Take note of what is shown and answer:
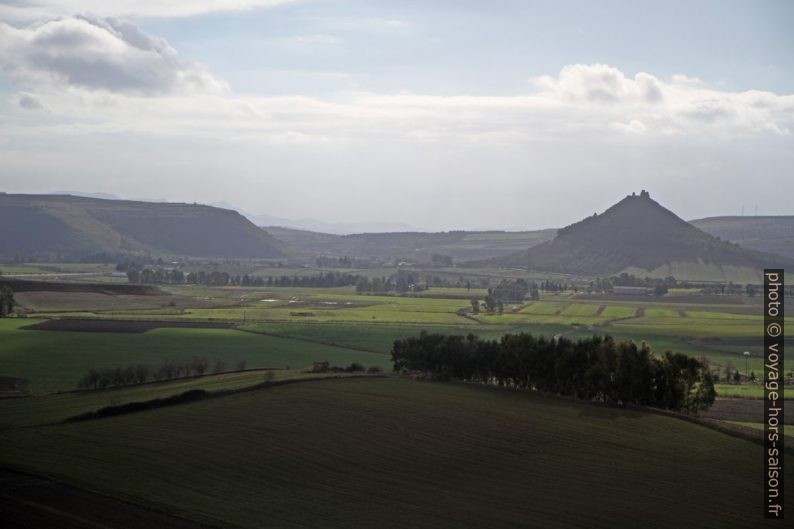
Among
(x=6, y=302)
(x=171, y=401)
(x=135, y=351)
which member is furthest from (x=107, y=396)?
(x=6, y=302)

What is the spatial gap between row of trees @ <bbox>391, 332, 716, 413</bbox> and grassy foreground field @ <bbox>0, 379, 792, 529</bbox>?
4429mm

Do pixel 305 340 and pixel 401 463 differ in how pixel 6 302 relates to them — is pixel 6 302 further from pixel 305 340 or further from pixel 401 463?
pixel 401 463

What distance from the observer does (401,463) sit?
44250 millimetres

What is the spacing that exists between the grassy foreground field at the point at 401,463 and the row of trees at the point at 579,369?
4429 mm

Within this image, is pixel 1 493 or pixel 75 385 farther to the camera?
pixel 75 385

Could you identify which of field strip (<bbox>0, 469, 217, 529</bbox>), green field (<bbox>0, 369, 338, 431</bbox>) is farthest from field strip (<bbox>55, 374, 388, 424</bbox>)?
field strip (<bbox>0, 469, 217, 529</bbox>)

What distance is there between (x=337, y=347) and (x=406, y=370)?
25574 millimetres

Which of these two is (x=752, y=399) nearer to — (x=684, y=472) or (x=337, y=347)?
(x=684, y=472)

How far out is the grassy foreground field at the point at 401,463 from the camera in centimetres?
3709

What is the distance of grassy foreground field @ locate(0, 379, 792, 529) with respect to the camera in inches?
1460

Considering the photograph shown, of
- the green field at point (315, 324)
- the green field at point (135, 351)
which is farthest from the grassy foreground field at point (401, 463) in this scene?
the green field at point (315, 324)

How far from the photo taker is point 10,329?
9831 cm

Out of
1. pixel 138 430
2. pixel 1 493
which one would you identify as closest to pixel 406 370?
pixel 138 430

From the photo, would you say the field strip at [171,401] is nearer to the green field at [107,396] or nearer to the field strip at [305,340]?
the green field at [107,396]
